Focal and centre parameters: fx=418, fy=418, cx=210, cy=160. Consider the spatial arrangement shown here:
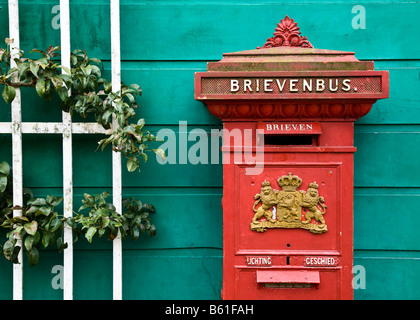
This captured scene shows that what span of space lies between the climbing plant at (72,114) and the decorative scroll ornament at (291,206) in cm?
71

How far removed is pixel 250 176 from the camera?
7.51 ft

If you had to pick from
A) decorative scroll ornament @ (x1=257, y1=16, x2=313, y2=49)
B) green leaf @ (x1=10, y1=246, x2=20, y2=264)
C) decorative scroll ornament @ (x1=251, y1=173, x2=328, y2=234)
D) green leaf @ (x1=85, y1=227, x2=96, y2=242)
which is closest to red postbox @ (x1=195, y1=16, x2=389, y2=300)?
decorative scroll ornament @ (x1=251, y1=173, x2=328, y2=234)

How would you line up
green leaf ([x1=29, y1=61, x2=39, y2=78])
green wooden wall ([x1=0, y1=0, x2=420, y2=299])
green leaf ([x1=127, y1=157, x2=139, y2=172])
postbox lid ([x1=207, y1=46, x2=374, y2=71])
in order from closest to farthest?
postbox lid ([x1=207, y1=46, x2=374, y2=71]) < green leaf ([x1=29, y1=61, x2=39, y2=78]) < green leaf ([x1=127, y1=157, x2=139, y2=172]) < green wooden wall ([x1=0, y1=0, x2=420, y2=299])

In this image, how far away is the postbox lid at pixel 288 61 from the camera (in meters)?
2.26

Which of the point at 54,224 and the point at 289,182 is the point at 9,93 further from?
the point at 289,182

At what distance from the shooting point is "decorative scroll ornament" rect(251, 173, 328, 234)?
2264 mm

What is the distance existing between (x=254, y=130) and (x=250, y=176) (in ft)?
0.84

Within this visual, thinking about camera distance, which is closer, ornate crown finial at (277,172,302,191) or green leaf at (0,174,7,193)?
ornate crown finial at (277,172,302,191)

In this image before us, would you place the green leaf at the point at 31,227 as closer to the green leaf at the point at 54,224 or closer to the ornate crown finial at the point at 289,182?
the green leaf at the point at 54,224

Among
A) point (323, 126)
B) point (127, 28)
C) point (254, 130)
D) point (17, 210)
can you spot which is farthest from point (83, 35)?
point (323, 126)

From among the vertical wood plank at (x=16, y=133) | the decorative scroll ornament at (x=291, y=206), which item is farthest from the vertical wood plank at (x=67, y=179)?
the decorative scroll ornament at (x=291, y=206)

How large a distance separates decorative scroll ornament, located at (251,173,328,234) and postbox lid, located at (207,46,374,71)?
1.96 ft

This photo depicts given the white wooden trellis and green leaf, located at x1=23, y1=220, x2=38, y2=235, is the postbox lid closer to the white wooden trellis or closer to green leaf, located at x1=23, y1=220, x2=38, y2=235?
the white wooden trellis

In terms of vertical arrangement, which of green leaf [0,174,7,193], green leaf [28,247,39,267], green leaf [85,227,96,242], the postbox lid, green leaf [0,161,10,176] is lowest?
green leaf [28,247,39,267]
